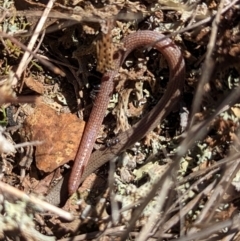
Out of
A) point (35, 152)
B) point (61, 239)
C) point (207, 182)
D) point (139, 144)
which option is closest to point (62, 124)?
point (35, 152)

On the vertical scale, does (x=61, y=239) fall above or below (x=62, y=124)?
below

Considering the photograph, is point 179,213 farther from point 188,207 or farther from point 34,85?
point 34,85

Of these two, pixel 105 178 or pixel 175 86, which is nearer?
pixel 175 86

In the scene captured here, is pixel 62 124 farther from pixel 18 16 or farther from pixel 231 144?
pixel 231 144

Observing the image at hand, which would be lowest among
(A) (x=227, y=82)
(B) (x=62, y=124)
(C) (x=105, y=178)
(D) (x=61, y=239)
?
(D) (x=61, y=239)

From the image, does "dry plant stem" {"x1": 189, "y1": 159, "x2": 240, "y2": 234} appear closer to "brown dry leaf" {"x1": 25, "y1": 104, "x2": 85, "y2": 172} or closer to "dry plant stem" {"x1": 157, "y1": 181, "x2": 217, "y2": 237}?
"dry plant stem" {"x1": 157, "y1": 181, "x2": 217, "y2": 237}
